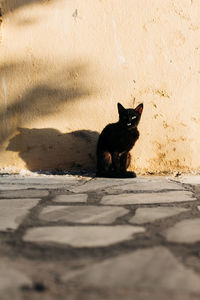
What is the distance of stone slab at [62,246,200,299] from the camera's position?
0.78m

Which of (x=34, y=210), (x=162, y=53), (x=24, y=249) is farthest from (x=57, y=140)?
(x=24, y=249)

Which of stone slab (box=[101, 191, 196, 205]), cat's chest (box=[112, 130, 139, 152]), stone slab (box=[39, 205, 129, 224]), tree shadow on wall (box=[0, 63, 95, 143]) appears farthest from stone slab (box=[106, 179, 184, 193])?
tree shadow on wall (box=[0, 63, 95, 143])

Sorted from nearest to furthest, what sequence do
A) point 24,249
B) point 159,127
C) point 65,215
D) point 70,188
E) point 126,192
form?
point 24,249 < point 65,215 < point 126,192 < point 70,188 < point 159,127

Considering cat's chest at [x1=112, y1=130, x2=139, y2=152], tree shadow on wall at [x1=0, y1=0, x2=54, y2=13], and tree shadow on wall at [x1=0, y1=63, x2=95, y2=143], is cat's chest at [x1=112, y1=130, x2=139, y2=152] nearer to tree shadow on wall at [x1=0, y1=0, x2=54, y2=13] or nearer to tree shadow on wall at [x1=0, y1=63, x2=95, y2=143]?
tree shadow on wall at [x1=0, y1=63, x2=95, y2=143]

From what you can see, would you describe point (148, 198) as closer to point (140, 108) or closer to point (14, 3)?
point (140, 108)

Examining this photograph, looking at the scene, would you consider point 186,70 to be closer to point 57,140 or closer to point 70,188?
point 57,140

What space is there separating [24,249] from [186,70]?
110 inches

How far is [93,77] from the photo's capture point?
336 centimetres

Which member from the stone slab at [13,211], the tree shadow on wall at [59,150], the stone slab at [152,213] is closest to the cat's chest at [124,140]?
the tree shadow on wall at [59,150]

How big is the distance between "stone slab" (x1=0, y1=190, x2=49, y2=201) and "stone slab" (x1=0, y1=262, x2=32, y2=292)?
106cm

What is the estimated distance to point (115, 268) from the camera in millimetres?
880

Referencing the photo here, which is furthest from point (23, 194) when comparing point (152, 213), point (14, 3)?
point (14, 3)

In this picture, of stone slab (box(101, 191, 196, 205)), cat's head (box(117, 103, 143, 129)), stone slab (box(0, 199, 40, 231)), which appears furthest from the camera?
cat's head (box(117, 103, 143, 129))

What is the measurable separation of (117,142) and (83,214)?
160 centimetres
